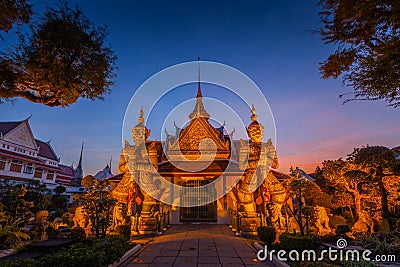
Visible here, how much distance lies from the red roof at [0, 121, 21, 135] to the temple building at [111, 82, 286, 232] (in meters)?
19.1

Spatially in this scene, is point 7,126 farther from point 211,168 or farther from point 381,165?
point 381,165

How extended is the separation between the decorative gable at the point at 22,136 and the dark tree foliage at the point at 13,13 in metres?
23.2

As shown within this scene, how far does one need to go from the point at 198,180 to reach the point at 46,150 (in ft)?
94.4

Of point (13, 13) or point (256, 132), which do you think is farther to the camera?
point (256, 132)

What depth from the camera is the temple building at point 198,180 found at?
11.4 metres

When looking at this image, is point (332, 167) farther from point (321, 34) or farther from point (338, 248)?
point (321, 34)

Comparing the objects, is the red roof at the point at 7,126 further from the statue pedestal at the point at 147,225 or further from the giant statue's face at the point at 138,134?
the statue pedestal at the point at 147,225

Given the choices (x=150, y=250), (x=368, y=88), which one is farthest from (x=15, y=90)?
(x=368, y=88)

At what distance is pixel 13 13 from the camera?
6.05 metres

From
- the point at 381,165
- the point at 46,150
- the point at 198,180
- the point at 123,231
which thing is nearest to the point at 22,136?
the point at 46,150

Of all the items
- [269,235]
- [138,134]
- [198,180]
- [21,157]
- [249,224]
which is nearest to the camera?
[269,235]

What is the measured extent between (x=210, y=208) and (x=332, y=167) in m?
7.67

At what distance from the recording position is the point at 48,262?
3.99 meters

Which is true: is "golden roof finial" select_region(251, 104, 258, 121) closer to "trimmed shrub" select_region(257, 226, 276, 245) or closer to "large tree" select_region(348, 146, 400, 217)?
"large tree" select_region(348, 146, 400, 217)
